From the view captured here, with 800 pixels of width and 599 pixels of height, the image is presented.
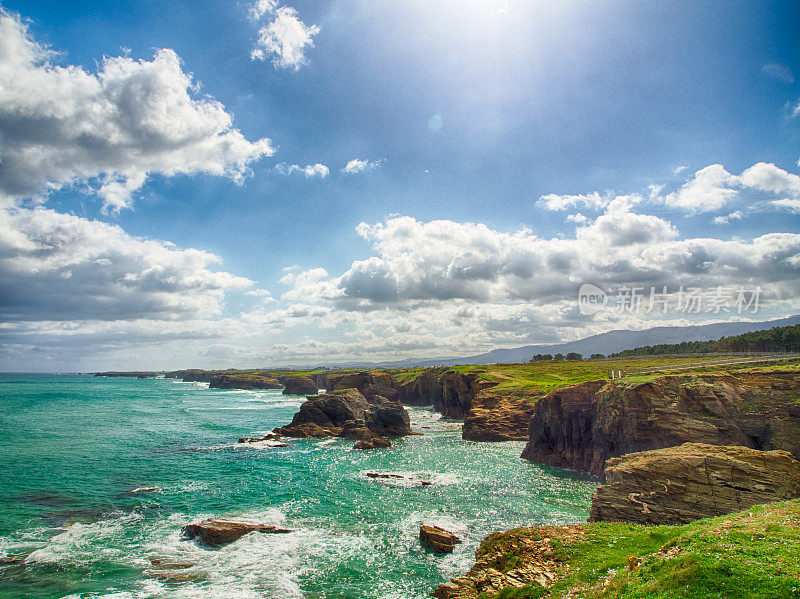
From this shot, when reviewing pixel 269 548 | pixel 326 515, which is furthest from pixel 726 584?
pixel 326 515

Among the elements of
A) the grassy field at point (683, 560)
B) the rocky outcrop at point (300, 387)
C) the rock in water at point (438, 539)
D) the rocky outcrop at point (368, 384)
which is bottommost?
the rocky outcrop at point (300, 387)

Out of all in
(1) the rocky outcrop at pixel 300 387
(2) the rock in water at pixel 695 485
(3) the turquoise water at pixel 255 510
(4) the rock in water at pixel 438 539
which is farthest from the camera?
(1) the rocky outcrop at pixel 300 387

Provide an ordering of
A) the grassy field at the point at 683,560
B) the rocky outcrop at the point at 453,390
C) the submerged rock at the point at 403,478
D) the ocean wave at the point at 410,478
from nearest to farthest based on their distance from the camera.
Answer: the grassy field at the point at 683,560
the submerged rock at the point at 403,478
the ocean wave at the point at 410,478
the rocky outcrop at the point at 453,390

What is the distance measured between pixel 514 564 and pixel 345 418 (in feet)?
209

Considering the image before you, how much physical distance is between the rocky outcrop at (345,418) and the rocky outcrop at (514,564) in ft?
168

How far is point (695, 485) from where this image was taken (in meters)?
25.8

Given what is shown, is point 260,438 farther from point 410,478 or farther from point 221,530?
point 221,530

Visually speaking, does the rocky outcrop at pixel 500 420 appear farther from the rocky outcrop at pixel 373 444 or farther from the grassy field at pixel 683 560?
the grassy field at pixel 683 560

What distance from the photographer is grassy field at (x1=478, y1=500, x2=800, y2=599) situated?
1216cm

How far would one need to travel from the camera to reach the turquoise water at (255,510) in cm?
2347

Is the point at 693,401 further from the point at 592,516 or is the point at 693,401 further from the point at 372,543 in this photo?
the point at 372,543

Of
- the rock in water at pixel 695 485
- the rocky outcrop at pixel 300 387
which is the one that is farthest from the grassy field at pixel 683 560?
the rocky outcrop at pixel 300 387

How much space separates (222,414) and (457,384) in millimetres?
66669

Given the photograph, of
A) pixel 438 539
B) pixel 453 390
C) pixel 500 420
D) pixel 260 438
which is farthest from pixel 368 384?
pixel 438 539
